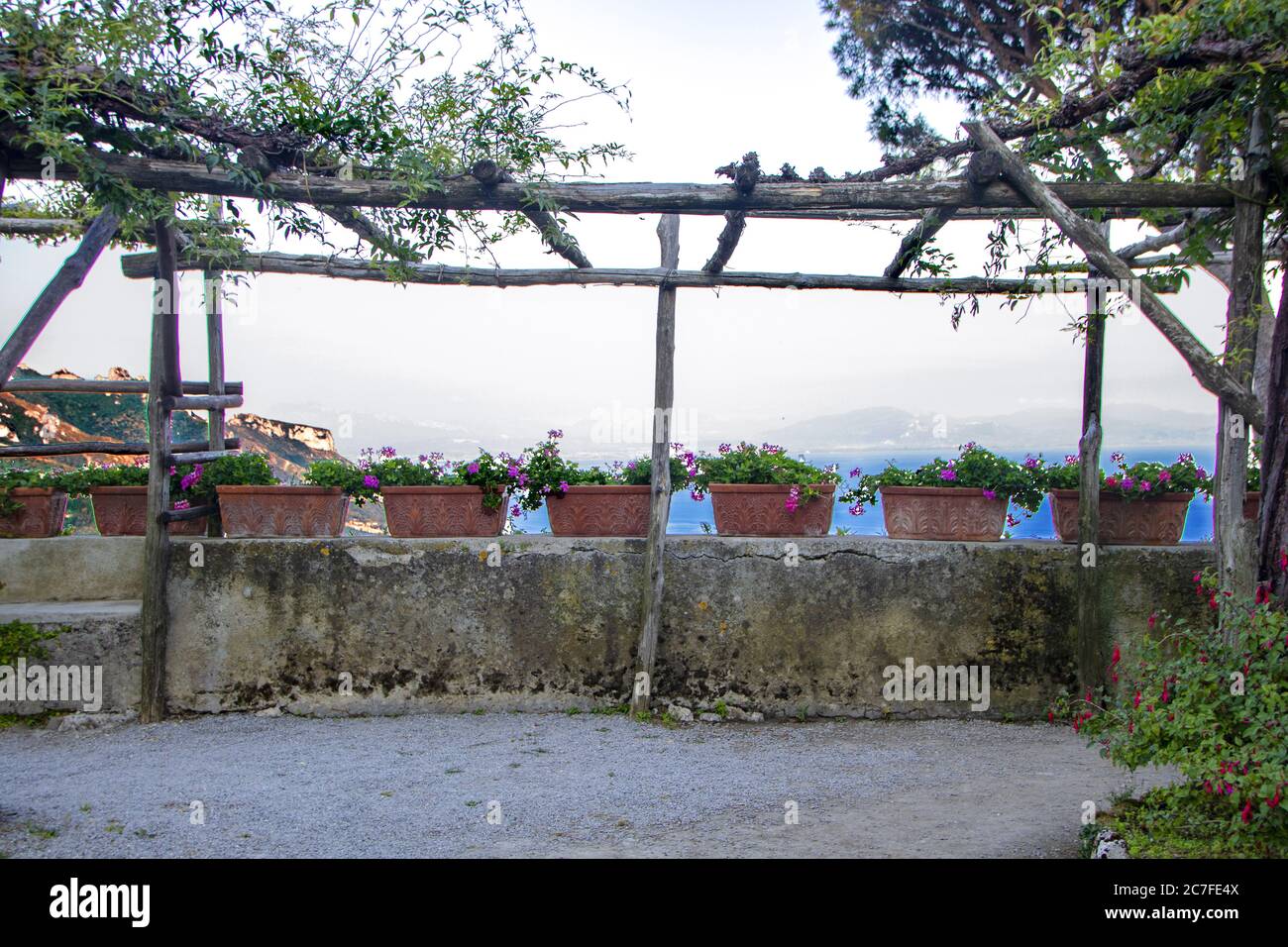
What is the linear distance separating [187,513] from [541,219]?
122 inches

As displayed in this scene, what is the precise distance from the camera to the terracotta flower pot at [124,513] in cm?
673

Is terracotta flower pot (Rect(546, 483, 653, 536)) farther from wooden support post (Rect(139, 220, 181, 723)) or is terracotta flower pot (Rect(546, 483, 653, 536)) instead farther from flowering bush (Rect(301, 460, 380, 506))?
wooden support post (Rect(139, 220, 181, 723))

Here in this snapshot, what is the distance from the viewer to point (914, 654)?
6.30 metres

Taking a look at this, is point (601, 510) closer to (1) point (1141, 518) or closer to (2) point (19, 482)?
(1) point (1141, 518)

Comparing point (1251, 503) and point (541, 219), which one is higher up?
point (541, 219)

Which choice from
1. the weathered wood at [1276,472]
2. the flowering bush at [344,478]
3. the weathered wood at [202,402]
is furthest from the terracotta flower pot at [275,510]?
the weathered wood at [1276,472]

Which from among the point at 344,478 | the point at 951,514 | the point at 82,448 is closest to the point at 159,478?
the point at 82,448

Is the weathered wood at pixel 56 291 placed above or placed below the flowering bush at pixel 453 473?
above

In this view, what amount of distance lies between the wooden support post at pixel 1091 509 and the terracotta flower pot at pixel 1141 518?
0.21 meters

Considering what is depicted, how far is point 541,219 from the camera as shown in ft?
16.4

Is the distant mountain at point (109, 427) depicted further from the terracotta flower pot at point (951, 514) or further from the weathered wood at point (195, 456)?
the terracotta flower pot at point (951, 514)
